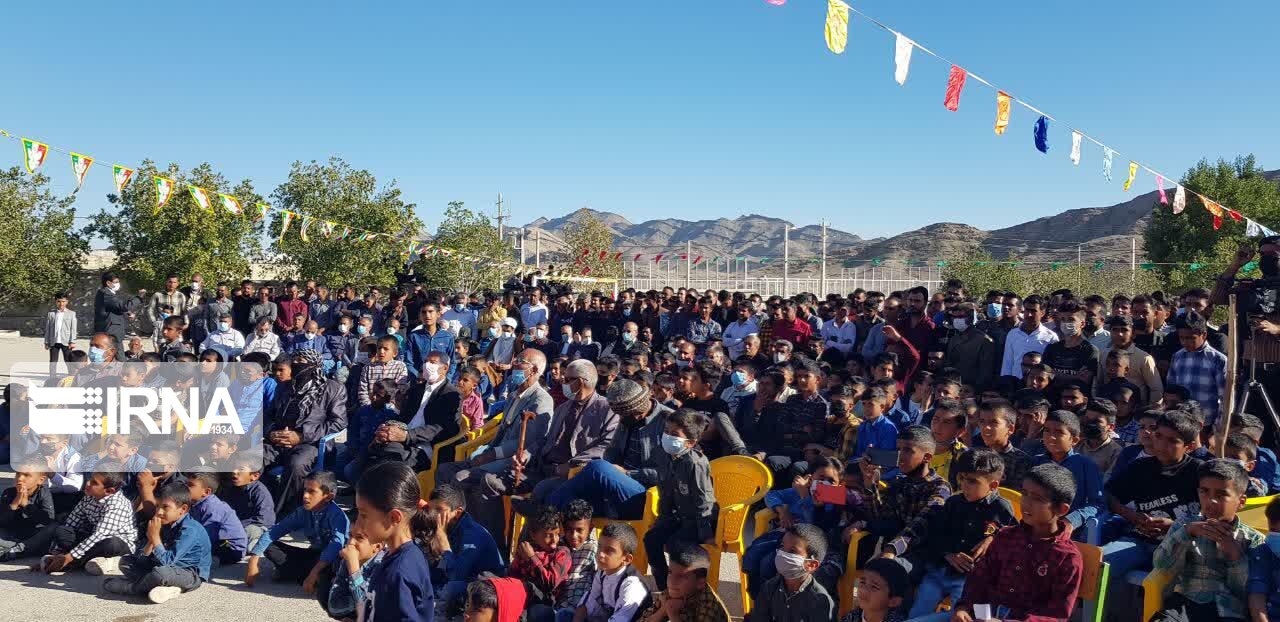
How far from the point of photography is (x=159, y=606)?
5.40m

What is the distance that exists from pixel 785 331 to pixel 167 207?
19903 millimetres

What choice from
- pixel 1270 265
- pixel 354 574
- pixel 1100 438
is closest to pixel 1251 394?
pixel 1270 265

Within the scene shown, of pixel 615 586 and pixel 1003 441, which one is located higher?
pixel 1003 441

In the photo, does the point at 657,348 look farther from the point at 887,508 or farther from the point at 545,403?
the point at 887,508

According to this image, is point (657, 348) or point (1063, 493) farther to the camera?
point (657, 348)

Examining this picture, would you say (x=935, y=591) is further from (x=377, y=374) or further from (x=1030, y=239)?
(x=1030, y=239)

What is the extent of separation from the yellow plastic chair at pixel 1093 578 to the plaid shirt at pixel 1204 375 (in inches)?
139

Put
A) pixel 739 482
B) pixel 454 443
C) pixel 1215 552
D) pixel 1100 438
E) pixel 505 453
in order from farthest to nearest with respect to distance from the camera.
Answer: pixel 454 443 < pixel 505 453 < pixel 739 482 < pixel 1100 438 < pixel 1215 552

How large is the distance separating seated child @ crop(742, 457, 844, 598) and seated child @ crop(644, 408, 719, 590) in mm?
314

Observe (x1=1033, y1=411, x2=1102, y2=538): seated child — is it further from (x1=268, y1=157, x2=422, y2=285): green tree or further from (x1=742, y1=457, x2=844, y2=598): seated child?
(x1=268, y1=157, x2=422, y2=285): green tree

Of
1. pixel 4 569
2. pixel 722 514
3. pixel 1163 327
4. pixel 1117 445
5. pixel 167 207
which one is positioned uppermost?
pixel 167 207

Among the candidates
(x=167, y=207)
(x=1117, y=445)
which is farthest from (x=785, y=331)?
(x=167, y=207)

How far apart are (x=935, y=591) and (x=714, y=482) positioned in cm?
190

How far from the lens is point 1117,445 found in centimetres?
535
